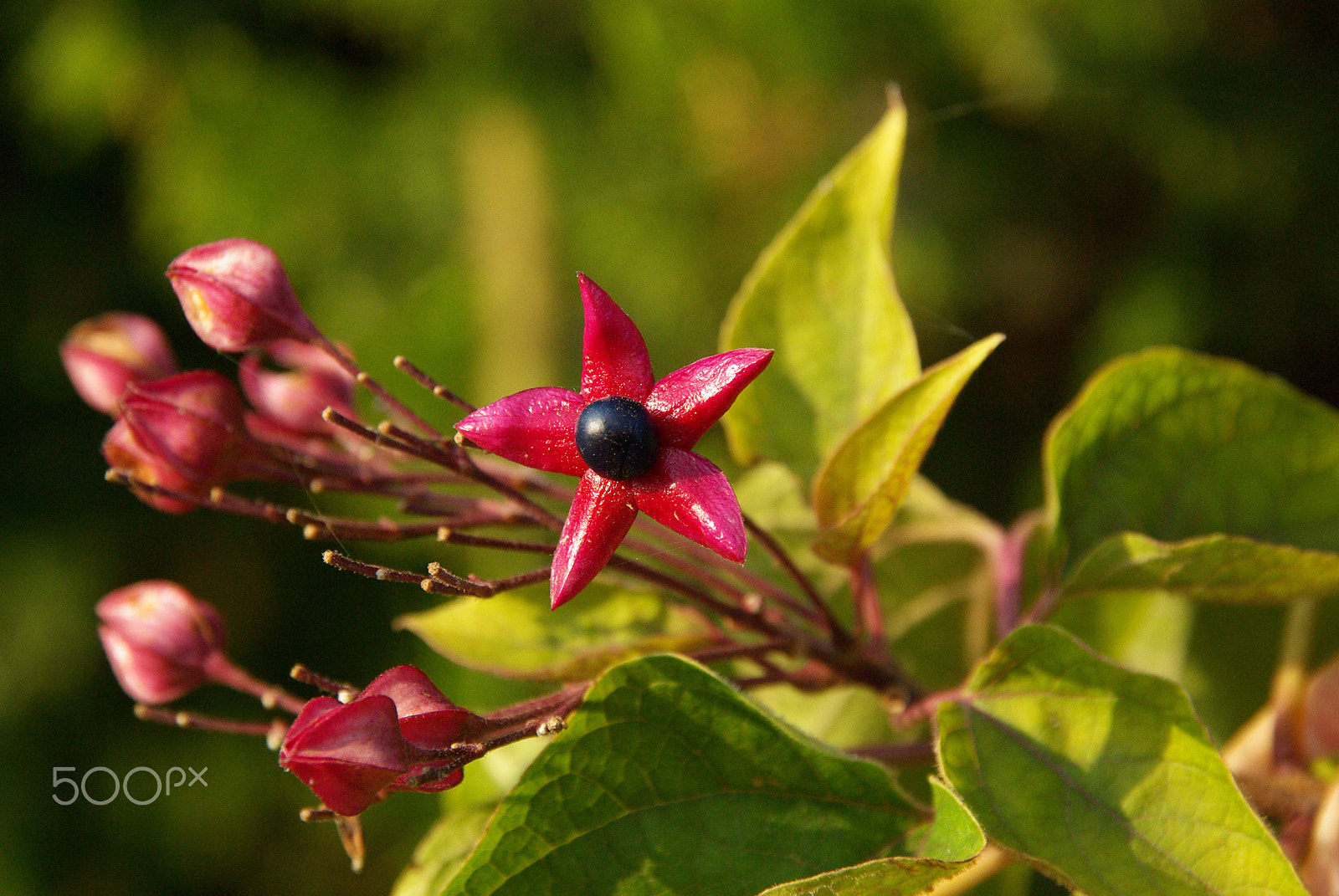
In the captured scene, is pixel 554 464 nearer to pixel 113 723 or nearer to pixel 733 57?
pixel 733 57

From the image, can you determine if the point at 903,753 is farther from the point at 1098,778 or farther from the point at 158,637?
the point at 158,637

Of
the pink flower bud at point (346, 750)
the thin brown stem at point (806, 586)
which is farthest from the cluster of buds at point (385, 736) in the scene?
the thin brown stem at point (806, 586)

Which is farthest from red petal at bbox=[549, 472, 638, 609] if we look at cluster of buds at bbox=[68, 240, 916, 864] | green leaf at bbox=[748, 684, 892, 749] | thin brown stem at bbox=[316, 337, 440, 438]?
green leaf at bbox=[748, 684, 892, 749]

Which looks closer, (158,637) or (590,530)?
(590,530)

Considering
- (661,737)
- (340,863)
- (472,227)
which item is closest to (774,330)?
(661,737)

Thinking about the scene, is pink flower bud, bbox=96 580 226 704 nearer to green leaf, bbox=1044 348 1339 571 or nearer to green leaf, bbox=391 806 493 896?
green leaf, bbox=391 806 493 896

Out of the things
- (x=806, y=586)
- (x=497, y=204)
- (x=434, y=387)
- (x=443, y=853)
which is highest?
(x=434, y=387)

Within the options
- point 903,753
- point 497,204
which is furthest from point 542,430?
point 497,204
